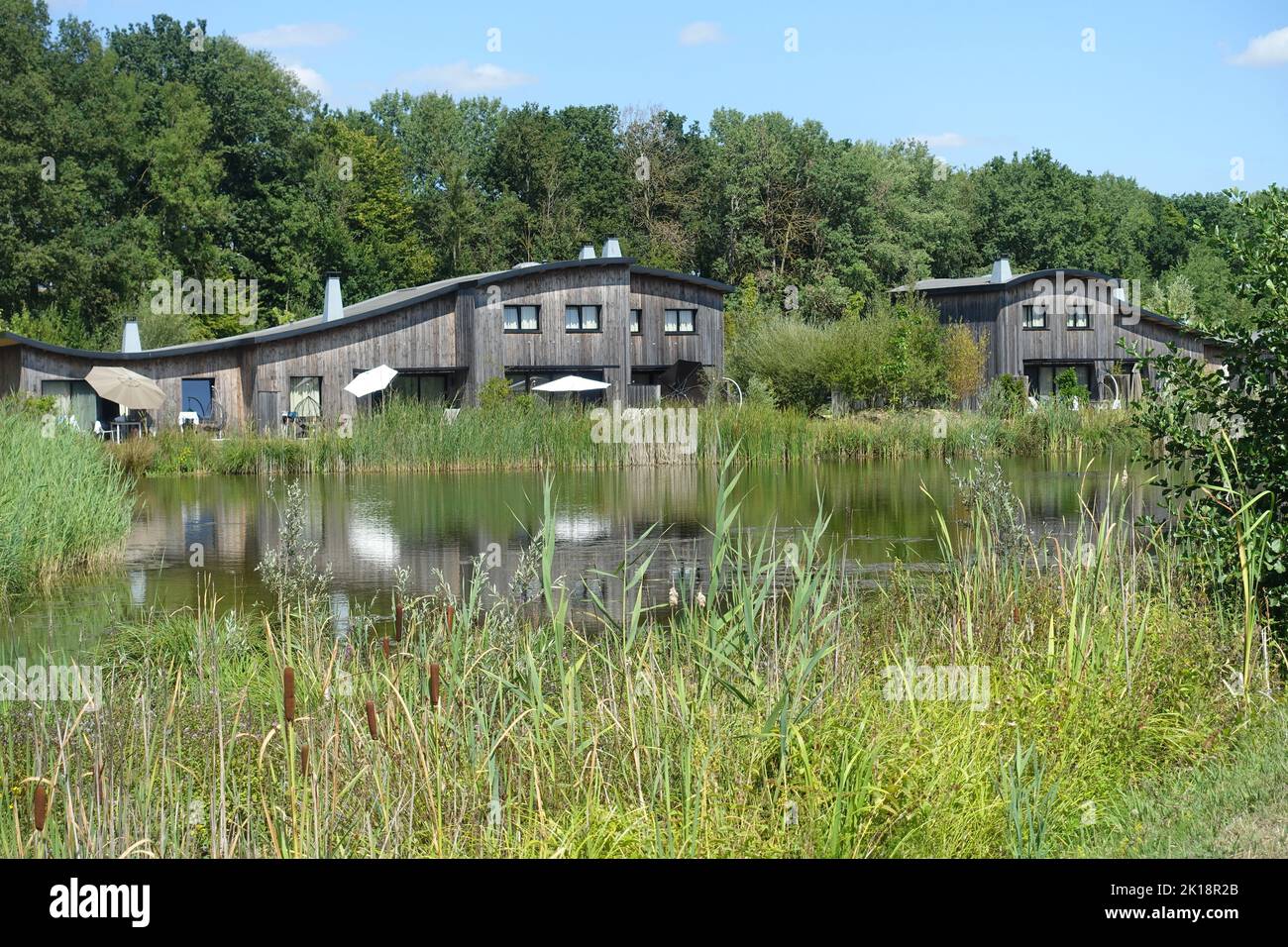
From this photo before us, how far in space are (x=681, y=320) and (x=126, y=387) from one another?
18.5m

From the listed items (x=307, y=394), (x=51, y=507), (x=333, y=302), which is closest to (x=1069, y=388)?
(x=333, y=302)

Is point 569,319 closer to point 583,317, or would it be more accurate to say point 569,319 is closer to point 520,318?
point 583,317

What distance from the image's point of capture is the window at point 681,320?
154 ft

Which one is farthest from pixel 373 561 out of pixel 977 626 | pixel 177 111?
pixel 177 111

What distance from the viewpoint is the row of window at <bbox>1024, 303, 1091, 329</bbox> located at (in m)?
52.2

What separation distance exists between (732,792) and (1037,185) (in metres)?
72.3

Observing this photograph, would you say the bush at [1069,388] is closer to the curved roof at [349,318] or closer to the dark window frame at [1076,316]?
the dark window frame at [1076,316]

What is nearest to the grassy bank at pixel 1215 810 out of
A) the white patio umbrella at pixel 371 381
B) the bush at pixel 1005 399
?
the bush at pixel 1005 399

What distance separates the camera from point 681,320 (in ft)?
155

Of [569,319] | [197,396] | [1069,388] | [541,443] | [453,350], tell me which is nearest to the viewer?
[541,443]

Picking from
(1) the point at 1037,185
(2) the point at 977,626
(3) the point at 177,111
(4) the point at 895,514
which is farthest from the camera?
(1) the point at 1037,185

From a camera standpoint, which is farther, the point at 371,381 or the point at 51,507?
the point at 371,381
